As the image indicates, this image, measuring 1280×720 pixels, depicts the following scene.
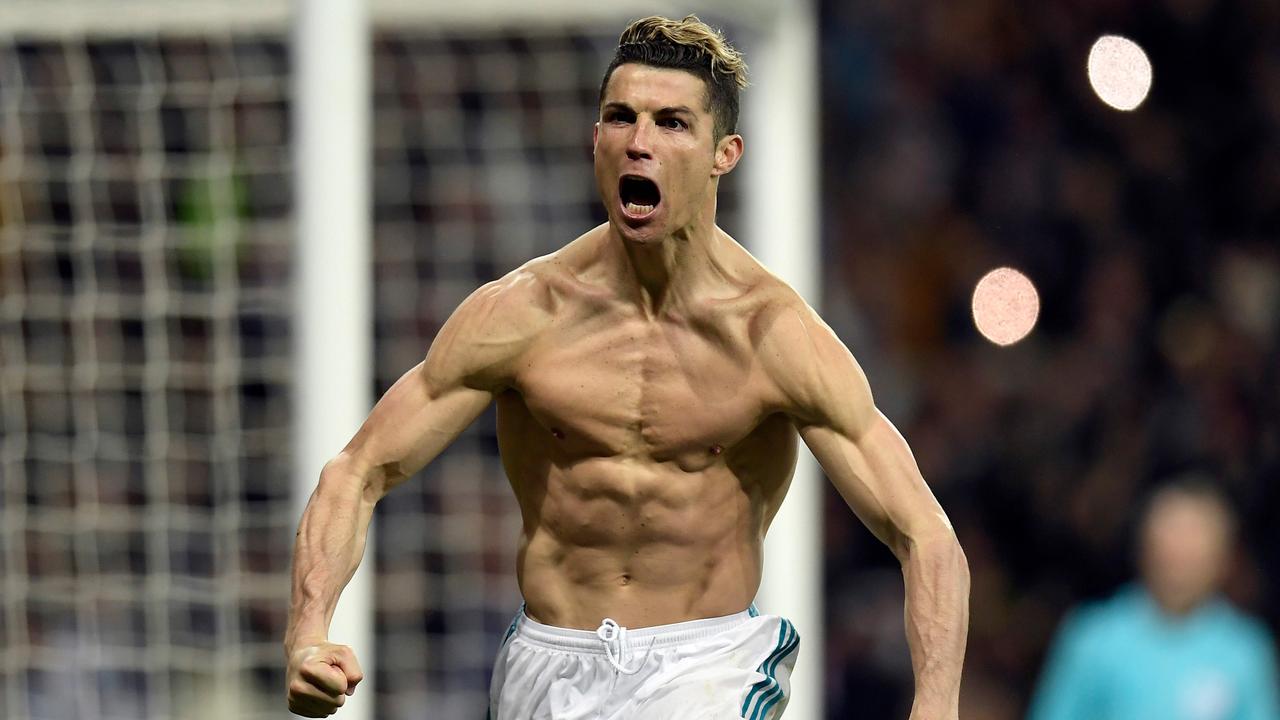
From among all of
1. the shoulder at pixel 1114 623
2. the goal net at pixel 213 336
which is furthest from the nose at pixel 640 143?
the goal net at pixel 213 336

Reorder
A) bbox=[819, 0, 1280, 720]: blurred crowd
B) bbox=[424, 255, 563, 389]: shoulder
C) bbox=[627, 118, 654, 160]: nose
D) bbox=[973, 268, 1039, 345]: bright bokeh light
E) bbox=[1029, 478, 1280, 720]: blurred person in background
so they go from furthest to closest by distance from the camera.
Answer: bbox=[973, 268, 1039, 345]: bright bokeh light
bbox=[819, 0, 1280, 720]: blurred crowd
bbox=[1029, 478, 1280, 720]: blurred person in background
bbox=[424, 255, 563, 389]: shoulder
bbox=[627, 118, 654, 160]: nose

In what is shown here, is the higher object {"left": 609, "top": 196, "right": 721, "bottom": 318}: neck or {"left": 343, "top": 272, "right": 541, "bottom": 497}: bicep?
{"left": 609, "top": 196, "right": 721, "bottom": 318}: neck

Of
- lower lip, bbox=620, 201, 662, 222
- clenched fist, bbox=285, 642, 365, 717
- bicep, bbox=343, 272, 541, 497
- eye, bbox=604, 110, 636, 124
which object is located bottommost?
clenched fist, bbox=285, 642, 365, 717

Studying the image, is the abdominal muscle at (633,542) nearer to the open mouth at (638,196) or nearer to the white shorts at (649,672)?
the white shorts at (649,672)

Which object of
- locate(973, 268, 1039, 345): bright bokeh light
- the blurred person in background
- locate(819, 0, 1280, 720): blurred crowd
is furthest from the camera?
locate(973, 268, 1039, 345): bright bokeh light

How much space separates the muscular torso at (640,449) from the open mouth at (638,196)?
9.6 inches

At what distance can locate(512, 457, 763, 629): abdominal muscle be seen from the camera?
11.4ft

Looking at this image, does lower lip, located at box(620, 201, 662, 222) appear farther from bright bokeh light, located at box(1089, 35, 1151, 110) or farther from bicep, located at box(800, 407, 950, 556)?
bright bokeh light, located at box(1089, 35, 1151, 110)

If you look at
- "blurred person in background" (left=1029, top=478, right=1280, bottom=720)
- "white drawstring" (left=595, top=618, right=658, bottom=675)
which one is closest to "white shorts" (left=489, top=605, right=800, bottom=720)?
"white drawstring" (left=595, top=618, right=658, bottom=675)

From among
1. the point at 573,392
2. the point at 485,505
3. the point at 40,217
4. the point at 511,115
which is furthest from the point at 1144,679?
the point at 40,217

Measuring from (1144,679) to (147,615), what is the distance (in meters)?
3.67

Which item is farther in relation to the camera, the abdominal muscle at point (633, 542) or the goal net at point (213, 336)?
the goal net at point (213, 336)

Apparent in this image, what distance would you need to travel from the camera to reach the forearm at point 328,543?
329 centimetres

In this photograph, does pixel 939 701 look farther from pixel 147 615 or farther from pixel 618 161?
pixel 147 615
